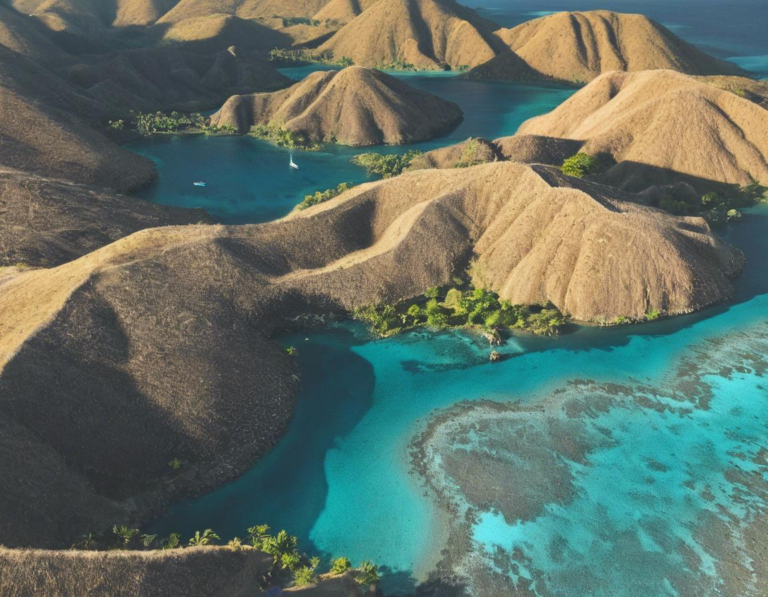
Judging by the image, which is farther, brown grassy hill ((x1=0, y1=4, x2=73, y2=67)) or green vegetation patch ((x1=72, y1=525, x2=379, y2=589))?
brown grassy hill ((x1=0, y1=4, x2=73, y2=67))

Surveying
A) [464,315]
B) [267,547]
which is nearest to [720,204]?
[464,315]

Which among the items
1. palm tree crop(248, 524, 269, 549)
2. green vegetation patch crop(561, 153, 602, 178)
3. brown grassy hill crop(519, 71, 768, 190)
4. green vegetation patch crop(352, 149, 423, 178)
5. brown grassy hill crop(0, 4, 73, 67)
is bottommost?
palm tree crop(248, 524, 269, 549)

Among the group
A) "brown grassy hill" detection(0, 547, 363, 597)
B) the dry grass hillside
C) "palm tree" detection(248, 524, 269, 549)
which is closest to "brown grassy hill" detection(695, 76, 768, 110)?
the dry grass hillside

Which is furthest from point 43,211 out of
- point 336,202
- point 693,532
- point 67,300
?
point 693,532

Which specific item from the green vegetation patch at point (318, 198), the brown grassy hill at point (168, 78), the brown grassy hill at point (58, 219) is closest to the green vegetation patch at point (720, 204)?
the green vegetation patch at point (318, 198)

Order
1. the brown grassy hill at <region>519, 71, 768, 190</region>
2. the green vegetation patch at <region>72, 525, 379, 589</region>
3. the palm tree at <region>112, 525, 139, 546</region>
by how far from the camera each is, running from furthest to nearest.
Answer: the brown grassy hill at <region>519, 71, 768, 190</region> < the palm tree at <region>112, 525, 139, 546</region> < the green vegetation patch at <region>72, 525, 379, 589</region>

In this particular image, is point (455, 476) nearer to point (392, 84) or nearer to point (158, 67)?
point (392, 84)

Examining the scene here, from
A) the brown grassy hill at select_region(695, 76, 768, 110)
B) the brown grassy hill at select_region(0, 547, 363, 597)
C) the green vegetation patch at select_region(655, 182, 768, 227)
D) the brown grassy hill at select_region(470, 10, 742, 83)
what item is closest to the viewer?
the brown grassy hill at select_region(0, 547, 363, 597)

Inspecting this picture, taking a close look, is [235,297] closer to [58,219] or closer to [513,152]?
[58,219]

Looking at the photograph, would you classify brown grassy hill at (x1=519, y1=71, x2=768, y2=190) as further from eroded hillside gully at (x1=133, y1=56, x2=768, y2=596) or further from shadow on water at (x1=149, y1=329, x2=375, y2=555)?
shadow on water at (x1=149, y1=329, x2=375, y2=555)
